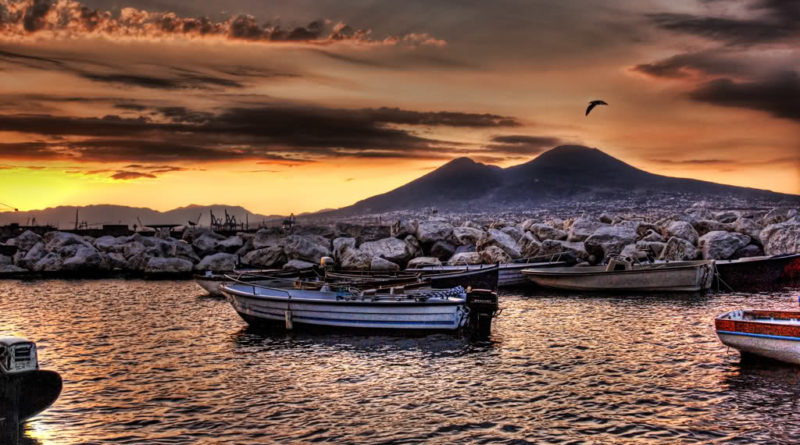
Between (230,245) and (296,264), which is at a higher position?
(230,245)

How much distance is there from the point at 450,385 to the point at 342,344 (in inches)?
259

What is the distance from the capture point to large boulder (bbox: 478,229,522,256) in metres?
47.1

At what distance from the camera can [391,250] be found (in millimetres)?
49781

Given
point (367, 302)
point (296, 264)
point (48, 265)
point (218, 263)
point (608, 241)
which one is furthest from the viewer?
point (48, 265)

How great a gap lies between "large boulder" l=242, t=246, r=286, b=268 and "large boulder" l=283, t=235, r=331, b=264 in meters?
0.60

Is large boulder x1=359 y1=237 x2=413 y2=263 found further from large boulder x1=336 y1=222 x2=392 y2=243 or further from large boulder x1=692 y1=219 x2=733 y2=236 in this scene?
large boulder x1=692 y1=219 x2=733 y2=236

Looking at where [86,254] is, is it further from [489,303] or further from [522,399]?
[522,399]

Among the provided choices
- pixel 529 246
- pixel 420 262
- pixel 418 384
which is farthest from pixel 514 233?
pixel 418 384

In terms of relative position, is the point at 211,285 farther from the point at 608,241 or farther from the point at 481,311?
the point at 608,241

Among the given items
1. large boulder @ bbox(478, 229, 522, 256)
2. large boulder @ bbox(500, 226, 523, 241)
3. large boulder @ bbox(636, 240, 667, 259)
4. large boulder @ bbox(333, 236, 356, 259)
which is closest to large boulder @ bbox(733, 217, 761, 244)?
large boulder @ bbox(636, 240, 667, 259)

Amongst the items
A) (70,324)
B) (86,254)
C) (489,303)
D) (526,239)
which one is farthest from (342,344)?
(86,254)

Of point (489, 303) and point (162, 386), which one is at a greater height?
Answer: point (489, 303)

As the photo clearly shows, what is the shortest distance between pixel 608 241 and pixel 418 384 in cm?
3276

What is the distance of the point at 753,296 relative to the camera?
113 feet
